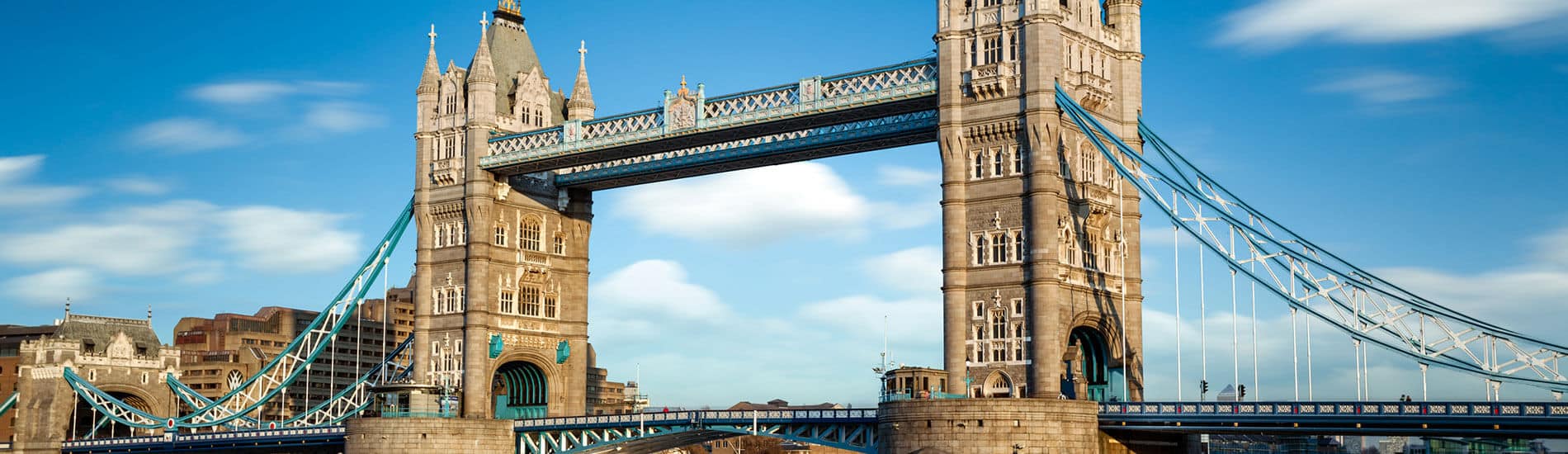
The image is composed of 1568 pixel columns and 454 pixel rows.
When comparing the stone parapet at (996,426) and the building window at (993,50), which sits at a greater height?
the building window at (993,50)

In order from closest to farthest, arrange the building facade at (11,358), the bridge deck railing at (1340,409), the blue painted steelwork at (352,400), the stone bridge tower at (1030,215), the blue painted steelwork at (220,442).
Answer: the bridge deck railing at (1340,409) → the stone bridge tower at (1030,215) → the blue painted steelwork at (220,442) → the blue painted steelwork at (352,400) → the building facade at (11,358)

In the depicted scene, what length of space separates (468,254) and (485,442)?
11974 mm

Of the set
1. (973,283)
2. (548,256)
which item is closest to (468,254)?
(548,256)

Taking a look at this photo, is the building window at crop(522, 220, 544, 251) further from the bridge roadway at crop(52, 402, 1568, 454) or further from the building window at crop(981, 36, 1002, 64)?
the building window at crop(981, 36, 1002, 64)

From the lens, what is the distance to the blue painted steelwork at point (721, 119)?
85938 mm

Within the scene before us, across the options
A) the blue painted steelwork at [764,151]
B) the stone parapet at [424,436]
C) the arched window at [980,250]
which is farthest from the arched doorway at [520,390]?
the arched window at [980,250]

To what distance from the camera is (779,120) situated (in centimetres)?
9038

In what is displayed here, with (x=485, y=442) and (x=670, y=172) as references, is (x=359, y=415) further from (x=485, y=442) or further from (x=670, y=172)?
(x=670, y=172)

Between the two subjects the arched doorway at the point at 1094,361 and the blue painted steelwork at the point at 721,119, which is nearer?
the arched doorway at the point at 1094,361

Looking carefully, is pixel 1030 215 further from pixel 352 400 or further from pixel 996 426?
pixel 352 400

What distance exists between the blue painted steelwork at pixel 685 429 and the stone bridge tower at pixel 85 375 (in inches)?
2041

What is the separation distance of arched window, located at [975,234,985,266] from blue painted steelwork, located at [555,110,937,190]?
7.39 m

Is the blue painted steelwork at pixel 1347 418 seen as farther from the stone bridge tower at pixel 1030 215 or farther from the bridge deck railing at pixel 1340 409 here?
the stone bridge tower at pixel 1030 215

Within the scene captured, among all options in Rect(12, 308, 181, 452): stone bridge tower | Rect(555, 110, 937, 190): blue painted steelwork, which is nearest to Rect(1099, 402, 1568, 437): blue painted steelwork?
Rect(555, 110, 937, 190): blue painted steelwork
